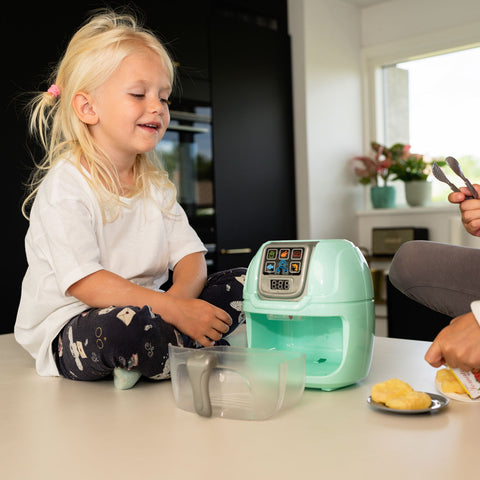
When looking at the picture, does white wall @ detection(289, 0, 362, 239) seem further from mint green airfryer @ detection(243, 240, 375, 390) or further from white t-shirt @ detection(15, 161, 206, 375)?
mint green airfryer @ detection(243, 240, 375, 390)

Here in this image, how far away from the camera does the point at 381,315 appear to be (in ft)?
11.4

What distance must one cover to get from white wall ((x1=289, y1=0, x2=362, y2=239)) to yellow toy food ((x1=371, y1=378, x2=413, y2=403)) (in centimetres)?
277

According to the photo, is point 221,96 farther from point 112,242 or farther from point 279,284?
point 279,284

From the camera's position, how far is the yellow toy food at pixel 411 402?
763mm

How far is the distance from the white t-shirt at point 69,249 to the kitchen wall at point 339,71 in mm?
2405

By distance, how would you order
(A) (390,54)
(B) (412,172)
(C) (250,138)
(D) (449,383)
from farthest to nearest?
(A) (390,54) → (B) (412,172) → (C) (250,138) → (D) (449,383)

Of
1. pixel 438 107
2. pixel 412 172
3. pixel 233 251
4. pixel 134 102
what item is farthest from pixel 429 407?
pixel 438 107

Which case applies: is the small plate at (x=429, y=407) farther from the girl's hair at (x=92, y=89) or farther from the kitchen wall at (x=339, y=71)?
the kitchen wall at (x=339, y=71)

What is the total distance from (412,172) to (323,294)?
2.91 m

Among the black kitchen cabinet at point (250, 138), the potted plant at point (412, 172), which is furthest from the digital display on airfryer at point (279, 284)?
the potted plant at point (412, 172)

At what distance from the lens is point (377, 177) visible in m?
3.78

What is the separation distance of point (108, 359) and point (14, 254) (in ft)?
5.18

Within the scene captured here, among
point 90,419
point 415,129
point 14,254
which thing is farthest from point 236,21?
point 90,419

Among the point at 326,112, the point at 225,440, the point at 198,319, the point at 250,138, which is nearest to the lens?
the point at 225,440
